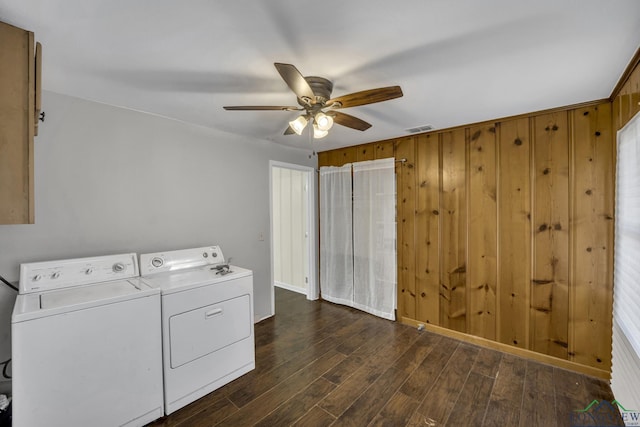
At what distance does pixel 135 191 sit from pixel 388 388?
2660mm

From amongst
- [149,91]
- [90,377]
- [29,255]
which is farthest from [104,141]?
[90,377]

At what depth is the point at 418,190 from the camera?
3.15 meters

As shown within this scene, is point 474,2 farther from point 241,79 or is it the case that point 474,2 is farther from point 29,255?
point 29,255

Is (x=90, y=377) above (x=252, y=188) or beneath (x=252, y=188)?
beneath

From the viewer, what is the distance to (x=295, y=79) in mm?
1399

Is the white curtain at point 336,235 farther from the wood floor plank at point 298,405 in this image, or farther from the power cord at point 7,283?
the power cord at point 7,283

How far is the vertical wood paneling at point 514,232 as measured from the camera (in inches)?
98.6

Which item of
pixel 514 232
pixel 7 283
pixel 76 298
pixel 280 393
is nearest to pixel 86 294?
pixel 76 298

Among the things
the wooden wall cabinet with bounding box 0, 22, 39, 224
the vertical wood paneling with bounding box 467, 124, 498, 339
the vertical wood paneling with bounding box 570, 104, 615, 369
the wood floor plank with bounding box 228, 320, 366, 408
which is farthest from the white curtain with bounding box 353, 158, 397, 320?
the wooden wall cabinet with bounding box 0, 22, 39, 224

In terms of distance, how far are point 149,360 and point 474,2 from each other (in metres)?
2.63

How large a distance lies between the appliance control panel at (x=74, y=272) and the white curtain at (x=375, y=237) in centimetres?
249

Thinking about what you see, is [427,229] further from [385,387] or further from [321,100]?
[321,100]

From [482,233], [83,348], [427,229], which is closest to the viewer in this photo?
[83,348]

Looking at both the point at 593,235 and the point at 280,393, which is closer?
the point at 280,393
